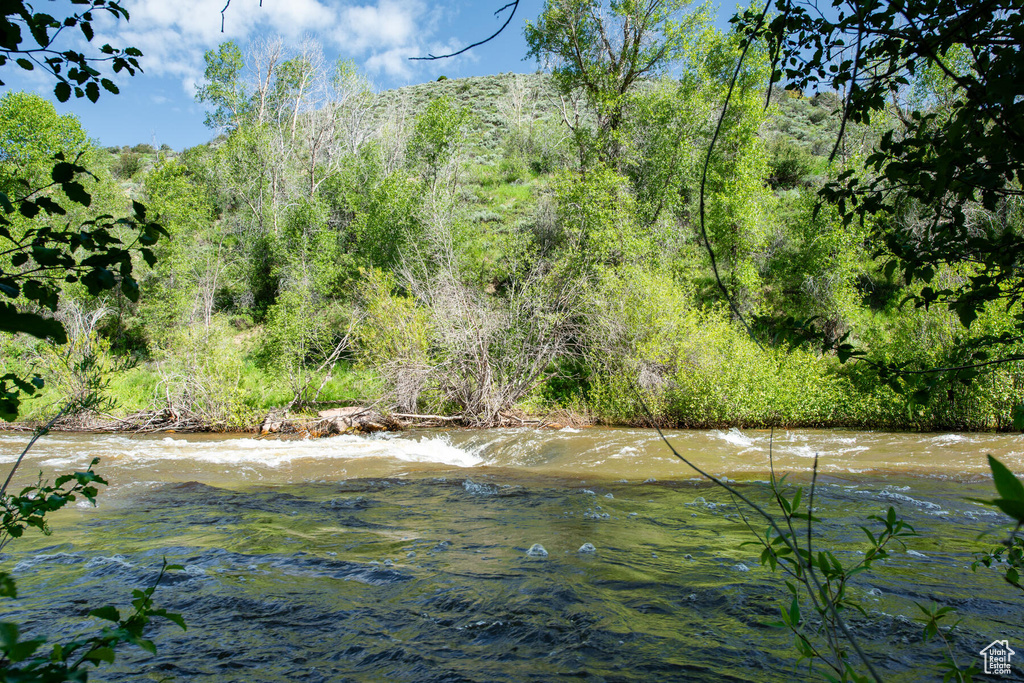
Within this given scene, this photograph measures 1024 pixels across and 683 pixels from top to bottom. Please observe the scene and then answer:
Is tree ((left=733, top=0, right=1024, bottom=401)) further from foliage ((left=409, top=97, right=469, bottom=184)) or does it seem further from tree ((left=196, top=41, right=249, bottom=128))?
tree ((left=196, top=41, right=249, bottom=128))

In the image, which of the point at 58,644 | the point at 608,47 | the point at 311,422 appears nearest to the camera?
the point at 58,644

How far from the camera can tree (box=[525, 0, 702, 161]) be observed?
2342cm

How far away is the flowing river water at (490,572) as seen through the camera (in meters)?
3.71

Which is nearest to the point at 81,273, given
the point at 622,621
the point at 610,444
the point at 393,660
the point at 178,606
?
the point at 393,660

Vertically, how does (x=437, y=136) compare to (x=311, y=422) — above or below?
above

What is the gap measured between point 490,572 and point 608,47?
24585mm

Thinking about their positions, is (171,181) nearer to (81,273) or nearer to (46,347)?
(46,347)

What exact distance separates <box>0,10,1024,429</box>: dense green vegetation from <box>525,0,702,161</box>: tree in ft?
0.53

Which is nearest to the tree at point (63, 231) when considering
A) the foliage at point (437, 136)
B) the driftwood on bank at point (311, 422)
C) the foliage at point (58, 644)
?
the foliage at point (58, 644)

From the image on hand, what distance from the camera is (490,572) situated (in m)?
5.20

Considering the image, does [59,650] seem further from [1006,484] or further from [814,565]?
[814,565]

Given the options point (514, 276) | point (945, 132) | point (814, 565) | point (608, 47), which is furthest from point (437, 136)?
point (814, 565)

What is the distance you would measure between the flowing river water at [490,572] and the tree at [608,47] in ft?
58.9

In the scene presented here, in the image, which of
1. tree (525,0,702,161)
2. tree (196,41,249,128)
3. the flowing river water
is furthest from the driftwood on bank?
tree (196,41,249,128)
